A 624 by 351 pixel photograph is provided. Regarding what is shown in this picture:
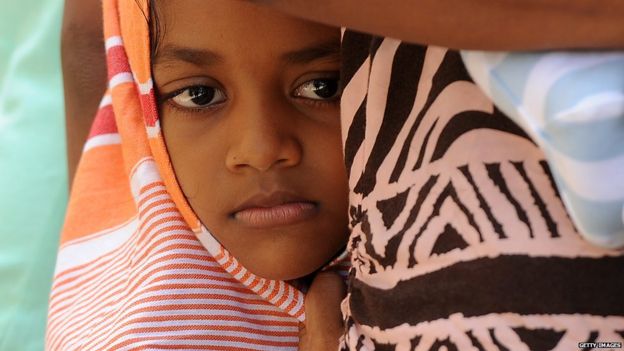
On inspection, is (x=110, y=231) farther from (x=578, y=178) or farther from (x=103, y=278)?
(x=578, y=178)

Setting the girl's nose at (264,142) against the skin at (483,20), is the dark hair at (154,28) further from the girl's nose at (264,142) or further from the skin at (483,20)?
the skin at (483,20)

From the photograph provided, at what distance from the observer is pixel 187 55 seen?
0.78 meters

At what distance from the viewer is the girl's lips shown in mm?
796

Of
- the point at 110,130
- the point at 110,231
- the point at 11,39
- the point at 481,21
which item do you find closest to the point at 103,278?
the point at 110,231

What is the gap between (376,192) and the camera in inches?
25.5

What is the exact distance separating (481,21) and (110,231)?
84 centimetres

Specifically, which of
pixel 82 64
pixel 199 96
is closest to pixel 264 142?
pixel 199 96

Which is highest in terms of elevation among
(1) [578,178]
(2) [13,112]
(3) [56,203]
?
(2) [13,112]

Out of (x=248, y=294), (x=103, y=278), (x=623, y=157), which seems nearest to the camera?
(x=623, y=157)

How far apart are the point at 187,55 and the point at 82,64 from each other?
53 cm

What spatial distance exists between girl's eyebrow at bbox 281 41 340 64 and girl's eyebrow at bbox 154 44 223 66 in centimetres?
7

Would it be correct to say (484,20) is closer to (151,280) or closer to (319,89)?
(319,89)

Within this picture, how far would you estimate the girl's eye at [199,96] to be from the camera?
80cm

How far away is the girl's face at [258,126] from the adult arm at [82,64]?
41 centimetres
